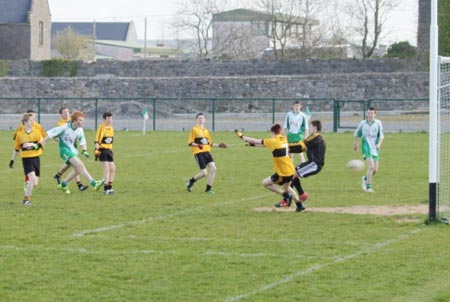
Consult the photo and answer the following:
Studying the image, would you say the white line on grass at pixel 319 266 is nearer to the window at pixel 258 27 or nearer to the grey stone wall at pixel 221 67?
the grey stone wall at pixel 221 67

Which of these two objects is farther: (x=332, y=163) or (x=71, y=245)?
(x=332, y=163)

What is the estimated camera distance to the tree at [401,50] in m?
76.2

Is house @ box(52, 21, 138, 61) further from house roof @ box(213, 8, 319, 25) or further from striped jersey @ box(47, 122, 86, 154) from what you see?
striped jersey @ box(47, 122, 86, 154)

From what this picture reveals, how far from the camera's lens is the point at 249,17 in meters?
91.7

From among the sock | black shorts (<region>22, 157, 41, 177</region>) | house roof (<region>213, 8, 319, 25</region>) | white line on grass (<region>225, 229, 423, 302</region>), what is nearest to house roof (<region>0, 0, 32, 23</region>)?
house roof (<region>213, 8, 319, 25</region>)

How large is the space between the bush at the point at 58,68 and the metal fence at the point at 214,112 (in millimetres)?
16454

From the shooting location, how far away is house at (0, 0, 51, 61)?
86.5m

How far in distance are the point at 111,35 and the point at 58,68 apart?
8084 centimetres

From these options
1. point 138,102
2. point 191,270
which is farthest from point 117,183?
point 138,102

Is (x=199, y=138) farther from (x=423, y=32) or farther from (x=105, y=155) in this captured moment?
(x=423, y=32)

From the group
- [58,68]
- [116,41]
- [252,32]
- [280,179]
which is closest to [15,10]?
[58,68]

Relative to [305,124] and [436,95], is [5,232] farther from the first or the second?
[305,124]

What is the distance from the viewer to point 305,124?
90.6ft

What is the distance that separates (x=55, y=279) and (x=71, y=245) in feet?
7.96
